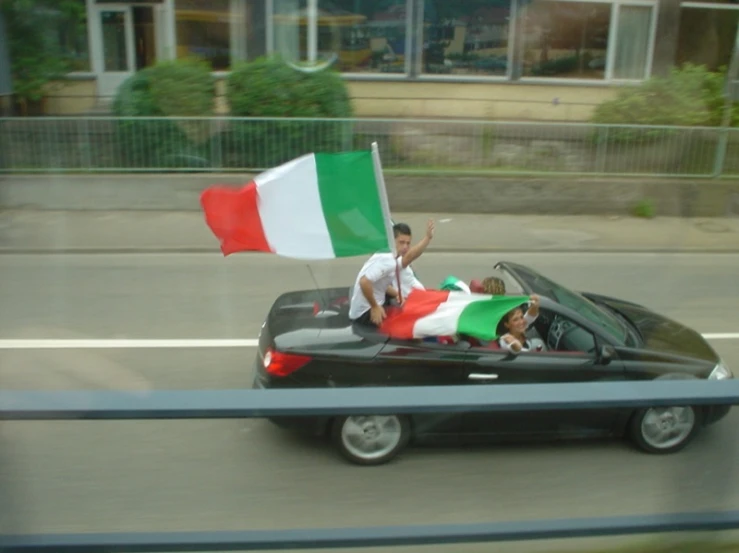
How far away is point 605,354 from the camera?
5711mm

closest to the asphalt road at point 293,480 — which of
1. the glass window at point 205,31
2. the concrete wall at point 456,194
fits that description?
the concrete wall at point 456,194

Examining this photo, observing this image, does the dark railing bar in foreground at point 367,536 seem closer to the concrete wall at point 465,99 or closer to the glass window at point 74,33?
the glass window at point 74,33

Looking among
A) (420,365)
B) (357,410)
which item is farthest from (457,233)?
(357,410)

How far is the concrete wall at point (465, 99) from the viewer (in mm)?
20453

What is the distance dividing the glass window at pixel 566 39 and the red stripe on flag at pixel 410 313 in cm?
1643

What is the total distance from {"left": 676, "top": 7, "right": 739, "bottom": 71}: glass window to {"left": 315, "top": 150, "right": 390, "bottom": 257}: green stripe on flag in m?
18.8

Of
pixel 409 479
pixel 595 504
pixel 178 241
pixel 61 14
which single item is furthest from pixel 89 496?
pixel 61 14

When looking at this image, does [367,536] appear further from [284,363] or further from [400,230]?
[400,230]

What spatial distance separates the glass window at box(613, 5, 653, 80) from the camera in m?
21.3

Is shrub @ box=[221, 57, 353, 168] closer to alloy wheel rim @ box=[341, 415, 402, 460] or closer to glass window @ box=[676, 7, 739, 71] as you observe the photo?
glass window @ box=[676, 7, 739, 71]

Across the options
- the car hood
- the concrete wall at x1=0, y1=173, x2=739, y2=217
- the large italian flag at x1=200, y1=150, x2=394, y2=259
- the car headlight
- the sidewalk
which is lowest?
the sidewalk

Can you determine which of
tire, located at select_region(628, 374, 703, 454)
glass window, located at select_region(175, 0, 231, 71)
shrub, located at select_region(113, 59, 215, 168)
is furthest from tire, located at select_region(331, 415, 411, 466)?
glass window, located at select_region(175, 0, 231, 71)

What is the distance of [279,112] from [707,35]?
1236cm

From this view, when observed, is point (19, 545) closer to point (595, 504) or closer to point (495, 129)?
point (595, 504)
